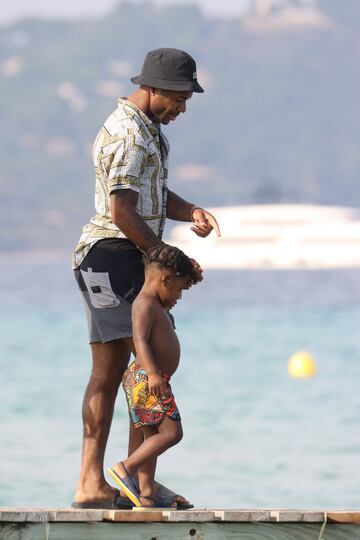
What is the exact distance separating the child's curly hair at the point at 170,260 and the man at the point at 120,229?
4 centimetres

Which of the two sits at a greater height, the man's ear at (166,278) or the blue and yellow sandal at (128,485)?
the man's ear at (166,278)

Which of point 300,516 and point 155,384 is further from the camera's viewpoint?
point 155,384

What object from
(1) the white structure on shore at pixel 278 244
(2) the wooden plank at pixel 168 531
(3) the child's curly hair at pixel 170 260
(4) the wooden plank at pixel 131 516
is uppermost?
(1) the white structure on shore at pixel 278 244

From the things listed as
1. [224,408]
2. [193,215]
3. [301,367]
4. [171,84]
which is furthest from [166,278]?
[301,367]

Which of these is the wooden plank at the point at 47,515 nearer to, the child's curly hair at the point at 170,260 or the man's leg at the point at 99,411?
the man's leg at the point at 99,411

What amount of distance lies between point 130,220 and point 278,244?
6817 centimetres

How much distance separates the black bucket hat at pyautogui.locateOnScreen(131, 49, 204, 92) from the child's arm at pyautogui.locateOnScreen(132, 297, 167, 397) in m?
0.87

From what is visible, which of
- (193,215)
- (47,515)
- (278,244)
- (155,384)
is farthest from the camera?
(278,244)

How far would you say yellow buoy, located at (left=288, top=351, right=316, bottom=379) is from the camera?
2808 centimetres

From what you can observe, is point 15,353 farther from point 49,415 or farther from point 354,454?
point 354,454

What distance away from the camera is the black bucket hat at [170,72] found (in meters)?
6.23

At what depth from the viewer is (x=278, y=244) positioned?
243ft

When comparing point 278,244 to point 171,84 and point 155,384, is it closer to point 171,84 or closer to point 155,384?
point 171,84

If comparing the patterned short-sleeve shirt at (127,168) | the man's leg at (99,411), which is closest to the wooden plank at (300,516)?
the man's leg at (99,411)
